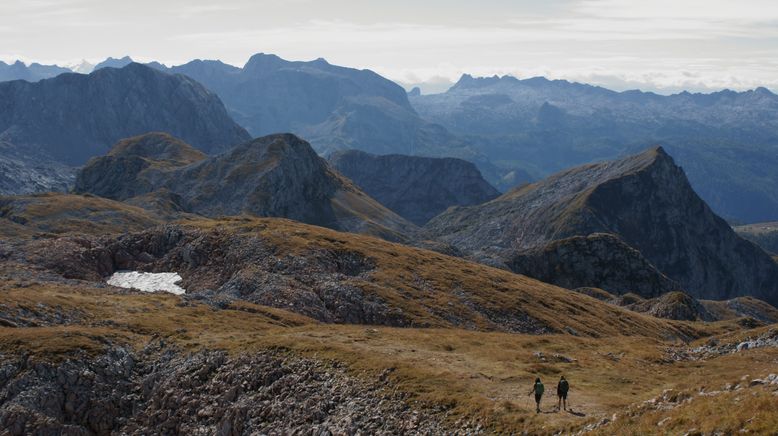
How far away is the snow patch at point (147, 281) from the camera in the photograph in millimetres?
112500

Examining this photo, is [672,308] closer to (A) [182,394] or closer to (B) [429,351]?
(B) [429,351]

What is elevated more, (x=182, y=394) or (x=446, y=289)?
(x=182, y=394)

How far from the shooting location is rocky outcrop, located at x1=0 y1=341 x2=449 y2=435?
5706 cm

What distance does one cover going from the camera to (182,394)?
64500 mm

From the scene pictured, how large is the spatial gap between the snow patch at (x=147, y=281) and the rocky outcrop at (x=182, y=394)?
Answer: 1688 inches

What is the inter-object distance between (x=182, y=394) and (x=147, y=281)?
55.6m

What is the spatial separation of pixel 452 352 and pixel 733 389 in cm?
3301

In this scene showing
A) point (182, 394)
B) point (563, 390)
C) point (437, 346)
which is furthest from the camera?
point (437, 346)

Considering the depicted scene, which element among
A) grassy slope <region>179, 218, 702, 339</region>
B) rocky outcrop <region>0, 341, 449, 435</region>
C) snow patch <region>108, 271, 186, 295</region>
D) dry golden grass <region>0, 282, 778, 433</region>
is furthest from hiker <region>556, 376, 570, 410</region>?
snow patch <region>108, 271, 186, 295</region>

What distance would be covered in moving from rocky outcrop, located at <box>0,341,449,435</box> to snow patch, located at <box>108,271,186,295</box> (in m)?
42.9

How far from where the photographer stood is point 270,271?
113m

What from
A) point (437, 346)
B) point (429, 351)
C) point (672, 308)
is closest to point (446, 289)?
point (437, 346)

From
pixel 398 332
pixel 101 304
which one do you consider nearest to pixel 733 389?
pixel 398 332

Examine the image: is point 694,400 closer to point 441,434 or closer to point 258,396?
point 441,434
